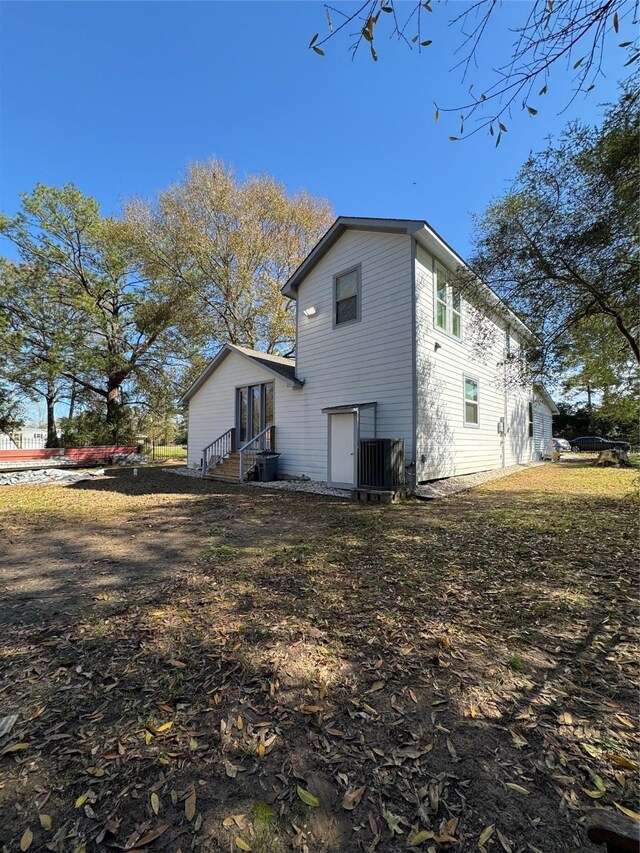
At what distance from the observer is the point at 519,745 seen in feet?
5.75

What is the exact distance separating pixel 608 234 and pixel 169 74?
416 inches

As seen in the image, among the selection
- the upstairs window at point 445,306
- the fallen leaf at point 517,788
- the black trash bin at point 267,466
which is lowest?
the fallen leaf at point 517,788

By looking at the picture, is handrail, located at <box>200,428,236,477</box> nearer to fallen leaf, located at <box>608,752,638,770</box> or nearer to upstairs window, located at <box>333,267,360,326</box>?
upstairs window, located at <box>333,267,360,326</box>

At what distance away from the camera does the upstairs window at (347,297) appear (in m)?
10.4

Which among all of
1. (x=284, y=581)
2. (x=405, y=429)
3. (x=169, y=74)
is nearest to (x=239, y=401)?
(x=405, y=429)

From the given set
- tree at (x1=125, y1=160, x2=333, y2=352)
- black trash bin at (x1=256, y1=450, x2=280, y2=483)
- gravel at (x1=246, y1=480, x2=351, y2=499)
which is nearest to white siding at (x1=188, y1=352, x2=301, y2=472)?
black trash bin at (x1=256, y1=450, x2=280, y2=483)

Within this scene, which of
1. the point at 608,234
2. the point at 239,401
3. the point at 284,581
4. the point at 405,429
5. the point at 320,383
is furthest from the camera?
the point at 239,401

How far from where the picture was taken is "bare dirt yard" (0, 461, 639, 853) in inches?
55.7

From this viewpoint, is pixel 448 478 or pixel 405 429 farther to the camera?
pixel 448 478

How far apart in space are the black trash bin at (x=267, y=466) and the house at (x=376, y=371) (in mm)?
314

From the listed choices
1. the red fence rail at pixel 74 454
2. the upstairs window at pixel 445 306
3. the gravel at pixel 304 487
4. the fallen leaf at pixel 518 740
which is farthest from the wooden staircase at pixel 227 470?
the fallen leaf at pixel 518 740

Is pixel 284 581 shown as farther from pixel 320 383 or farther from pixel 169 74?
pixel 169 74

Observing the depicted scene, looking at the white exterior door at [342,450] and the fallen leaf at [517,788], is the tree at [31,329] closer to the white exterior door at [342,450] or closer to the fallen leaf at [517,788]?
the white exterior door at [342,450]

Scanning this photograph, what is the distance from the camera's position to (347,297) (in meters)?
10.7
